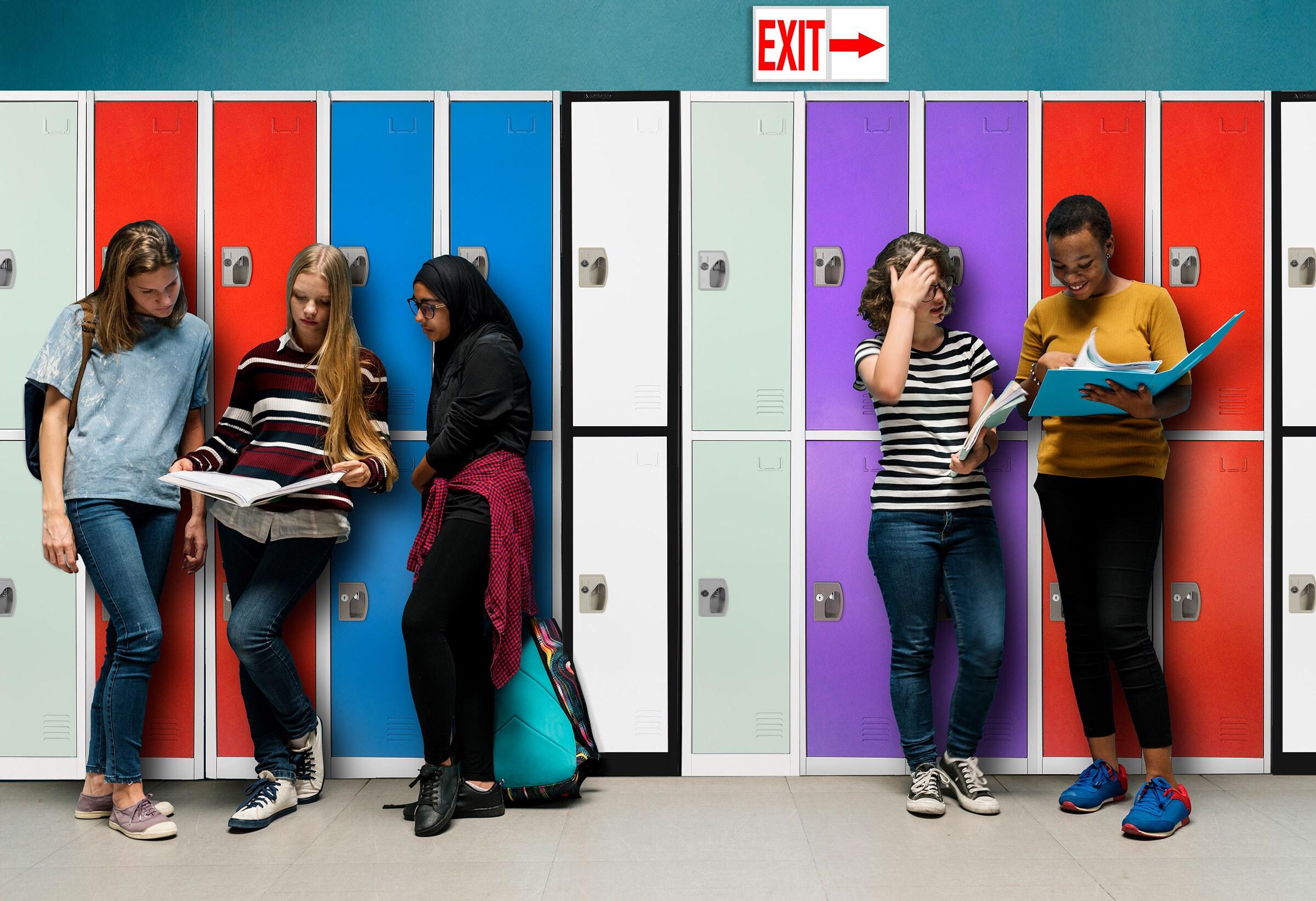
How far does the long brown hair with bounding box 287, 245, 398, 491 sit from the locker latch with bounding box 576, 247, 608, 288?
65 centimetres

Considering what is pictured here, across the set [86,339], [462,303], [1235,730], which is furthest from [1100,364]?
[86,339]

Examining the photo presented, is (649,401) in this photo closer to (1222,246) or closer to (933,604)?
(933,604)

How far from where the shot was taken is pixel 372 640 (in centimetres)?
240

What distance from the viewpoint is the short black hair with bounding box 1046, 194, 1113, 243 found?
2082 millimetres

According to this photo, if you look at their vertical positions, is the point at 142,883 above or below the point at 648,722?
below

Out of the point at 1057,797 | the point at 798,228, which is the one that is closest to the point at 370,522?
the point at 798,228

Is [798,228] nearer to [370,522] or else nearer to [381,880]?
[370,522]

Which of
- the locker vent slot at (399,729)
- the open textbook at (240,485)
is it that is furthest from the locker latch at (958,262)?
the locker vent slot at (399,729)

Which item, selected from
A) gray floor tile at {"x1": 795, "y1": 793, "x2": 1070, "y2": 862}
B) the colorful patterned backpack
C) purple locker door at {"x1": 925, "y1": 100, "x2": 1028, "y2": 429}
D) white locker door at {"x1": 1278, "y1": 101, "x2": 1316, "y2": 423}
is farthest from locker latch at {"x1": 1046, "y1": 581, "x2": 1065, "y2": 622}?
the colorful patterned backpack

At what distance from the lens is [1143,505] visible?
2.11m

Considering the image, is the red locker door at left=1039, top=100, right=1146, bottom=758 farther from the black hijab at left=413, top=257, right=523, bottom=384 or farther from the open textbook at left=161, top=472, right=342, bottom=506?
the open textbook at left=161, top=472, right=342, bottom=506

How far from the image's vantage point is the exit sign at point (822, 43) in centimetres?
342

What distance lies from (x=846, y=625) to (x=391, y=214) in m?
1.79

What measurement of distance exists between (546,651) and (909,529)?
1032mm
